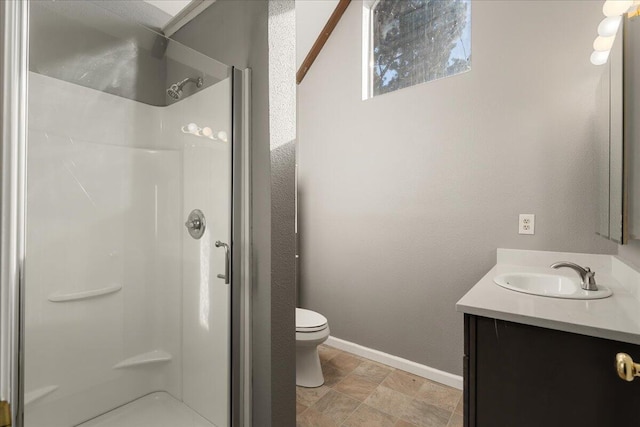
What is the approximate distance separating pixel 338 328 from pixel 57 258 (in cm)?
199

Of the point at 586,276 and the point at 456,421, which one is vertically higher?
the point at 586,276

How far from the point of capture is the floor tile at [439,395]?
1926 mm

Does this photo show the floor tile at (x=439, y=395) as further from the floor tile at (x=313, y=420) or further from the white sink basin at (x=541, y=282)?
the white sink basin at (x=541, y=282)

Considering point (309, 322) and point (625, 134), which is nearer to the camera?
point (625, 134)

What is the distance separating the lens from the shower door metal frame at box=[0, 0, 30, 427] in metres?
0.74

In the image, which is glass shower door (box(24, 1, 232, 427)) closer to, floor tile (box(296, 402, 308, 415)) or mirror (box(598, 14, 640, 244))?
floor tile (box(296, 402, 308, 415))

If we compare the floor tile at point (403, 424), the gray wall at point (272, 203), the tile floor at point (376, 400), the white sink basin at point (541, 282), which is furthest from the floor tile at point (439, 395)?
the gray wall at point (272, 203)

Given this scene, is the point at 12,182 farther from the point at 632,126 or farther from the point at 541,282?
the point at 541,282

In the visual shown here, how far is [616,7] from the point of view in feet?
4.84

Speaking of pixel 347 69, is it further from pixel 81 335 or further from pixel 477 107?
pixel 81 335

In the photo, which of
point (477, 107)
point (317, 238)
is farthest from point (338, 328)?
point (477, 107)

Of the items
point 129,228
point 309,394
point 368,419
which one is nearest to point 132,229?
point 129,228

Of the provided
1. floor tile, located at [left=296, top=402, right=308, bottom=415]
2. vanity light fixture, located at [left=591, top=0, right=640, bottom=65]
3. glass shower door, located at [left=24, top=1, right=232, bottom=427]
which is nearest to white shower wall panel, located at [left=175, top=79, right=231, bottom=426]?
glass shower door, located at [left=24, top=1, right=232, bottom=427]

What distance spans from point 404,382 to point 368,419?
478 millimetres
